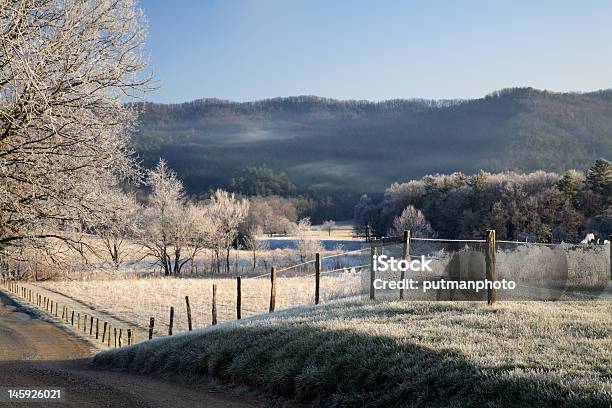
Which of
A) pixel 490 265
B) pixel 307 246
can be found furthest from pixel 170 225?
pixel 490 265

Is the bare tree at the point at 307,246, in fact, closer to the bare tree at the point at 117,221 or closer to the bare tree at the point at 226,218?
the bare tree at the point at 226,218

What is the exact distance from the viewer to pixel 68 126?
11.1 m

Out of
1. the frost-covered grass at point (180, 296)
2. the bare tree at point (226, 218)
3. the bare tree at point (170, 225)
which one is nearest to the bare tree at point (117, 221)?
the frost-covered grass at point (180, 296)

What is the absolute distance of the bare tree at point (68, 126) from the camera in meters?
→ 10.4

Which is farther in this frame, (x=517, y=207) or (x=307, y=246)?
(x=307, y=246)

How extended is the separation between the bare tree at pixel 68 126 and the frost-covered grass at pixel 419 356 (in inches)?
145

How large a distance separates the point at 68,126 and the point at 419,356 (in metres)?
7.10

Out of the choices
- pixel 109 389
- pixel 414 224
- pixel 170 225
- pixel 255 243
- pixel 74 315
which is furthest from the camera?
pixel 414 224

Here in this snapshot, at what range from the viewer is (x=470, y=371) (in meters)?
7.61

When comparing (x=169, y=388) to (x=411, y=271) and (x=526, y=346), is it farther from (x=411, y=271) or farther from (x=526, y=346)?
(x=411, y=271)

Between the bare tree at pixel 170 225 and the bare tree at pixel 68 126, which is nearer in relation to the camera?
the bare tree at pixel 68 126

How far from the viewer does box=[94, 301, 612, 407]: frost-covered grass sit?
7.04m

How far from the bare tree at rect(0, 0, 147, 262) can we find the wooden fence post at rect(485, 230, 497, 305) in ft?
26.1

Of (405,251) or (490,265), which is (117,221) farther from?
(490,265)
